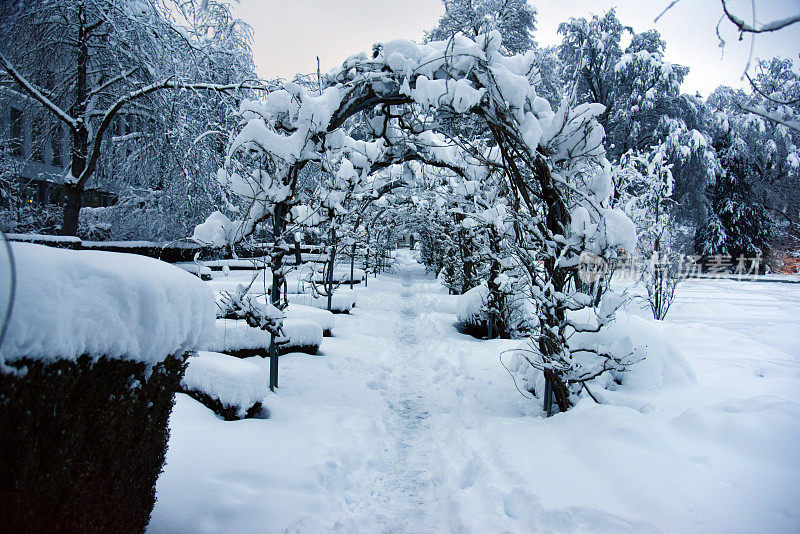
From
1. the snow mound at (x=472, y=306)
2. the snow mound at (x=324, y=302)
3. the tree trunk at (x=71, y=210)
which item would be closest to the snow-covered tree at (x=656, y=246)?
the snow mound at (x=472, y=306)

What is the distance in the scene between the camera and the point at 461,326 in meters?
9.57

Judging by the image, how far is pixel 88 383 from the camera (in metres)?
1.56

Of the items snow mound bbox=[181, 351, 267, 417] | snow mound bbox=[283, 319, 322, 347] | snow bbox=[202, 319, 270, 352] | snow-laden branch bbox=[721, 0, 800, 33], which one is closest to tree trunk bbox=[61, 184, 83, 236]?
snow bbox=[202, 319, 270, 352]

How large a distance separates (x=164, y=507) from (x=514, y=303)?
7.19m

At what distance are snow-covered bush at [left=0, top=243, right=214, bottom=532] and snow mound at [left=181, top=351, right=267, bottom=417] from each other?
1.49m

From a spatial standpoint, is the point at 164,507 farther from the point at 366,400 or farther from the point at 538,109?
the point at 538,109

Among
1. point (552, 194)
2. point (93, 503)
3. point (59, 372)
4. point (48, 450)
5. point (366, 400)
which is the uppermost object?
point (552, 194)

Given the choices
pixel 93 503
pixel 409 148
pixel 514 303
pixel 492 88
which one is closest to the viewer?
pixel 93 503

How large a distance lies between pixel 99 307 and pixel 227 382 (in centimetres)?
235

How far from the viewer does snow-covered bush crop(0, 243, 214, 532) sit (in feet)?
4.21

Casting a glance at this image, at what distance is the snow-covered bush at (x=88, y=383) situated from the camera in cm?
128

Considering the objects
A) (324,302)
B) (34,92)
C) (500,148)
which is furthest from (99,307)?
(34,92)

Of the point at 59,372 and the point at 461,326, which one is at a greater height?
the point at 59,372

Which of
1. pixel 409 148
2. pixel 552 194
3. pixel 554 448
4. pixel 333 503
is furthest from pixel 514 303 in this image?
pixel 333 503
